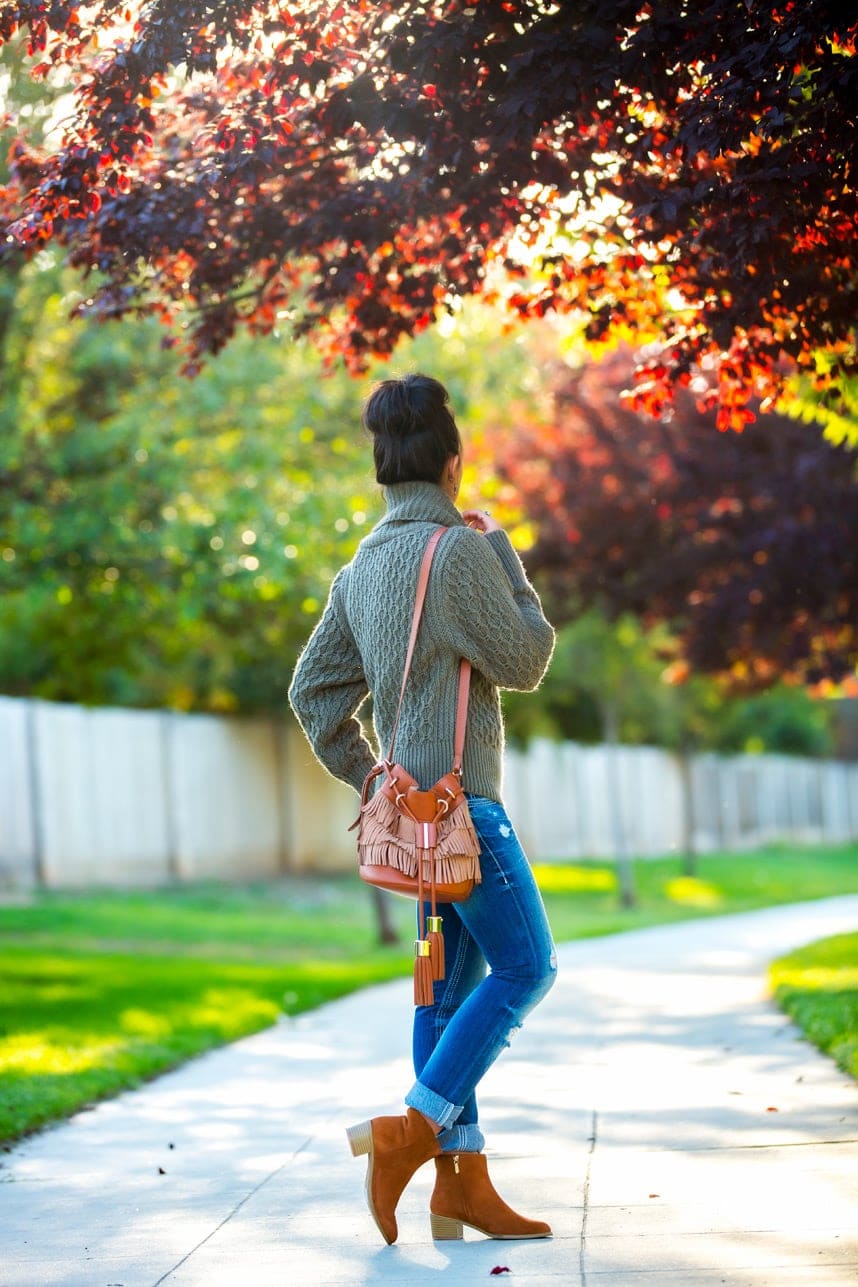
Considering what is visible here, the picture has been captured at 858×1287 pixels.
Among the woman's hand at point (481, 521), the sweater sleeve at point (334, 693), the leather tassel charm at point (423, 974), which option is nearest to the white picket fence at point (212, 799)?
the sweater sleeve at point (334, 693)

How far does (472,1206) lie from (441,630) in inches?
56.5

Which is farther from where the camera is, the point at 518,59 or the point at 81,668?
the point at 81,668

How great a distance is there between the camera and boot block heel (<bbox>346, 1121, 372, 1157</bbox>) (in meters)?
4.48

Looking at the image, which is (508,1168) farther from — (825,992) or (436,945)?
(825,992)

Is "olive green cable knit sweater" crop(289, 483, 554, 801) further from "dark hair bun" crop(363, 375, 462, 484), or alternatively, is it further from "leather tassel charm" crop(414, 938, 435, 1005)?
"leather tassel charm" crop(414, 938, 435, 1005)

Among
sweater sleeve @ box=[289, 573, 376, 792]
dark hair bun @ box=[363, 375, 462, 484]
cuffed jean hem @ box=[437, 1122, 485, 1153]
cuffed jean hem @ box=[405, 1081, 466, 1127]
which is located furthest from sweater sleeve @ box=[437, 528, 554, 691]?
cuffed jean hem @ box=[437, 1122, 485, 1153]

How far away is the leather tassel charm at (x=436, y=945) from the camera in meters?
4.38

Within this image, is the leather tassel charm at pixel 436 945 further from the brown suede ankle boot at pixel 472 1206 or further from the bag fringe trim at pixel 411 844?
the brown suede ankle boot at pixel 472 1206

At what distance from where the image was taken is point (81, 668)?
25688 millimetres

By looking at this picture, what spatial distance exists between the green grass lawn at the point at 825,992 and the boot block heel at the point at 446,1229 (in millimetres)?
2953

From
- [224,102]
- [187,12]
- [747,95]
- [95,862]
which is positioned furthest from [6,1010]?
[95,862]

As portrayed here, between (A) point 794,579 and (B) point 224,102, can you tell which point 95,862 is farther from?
(B) point 224,102

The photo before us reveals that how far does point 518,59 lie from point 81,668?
68.9ft

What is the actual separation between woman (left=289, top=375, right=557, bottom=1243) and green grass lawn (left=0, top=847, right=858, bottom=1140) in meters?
2.74
